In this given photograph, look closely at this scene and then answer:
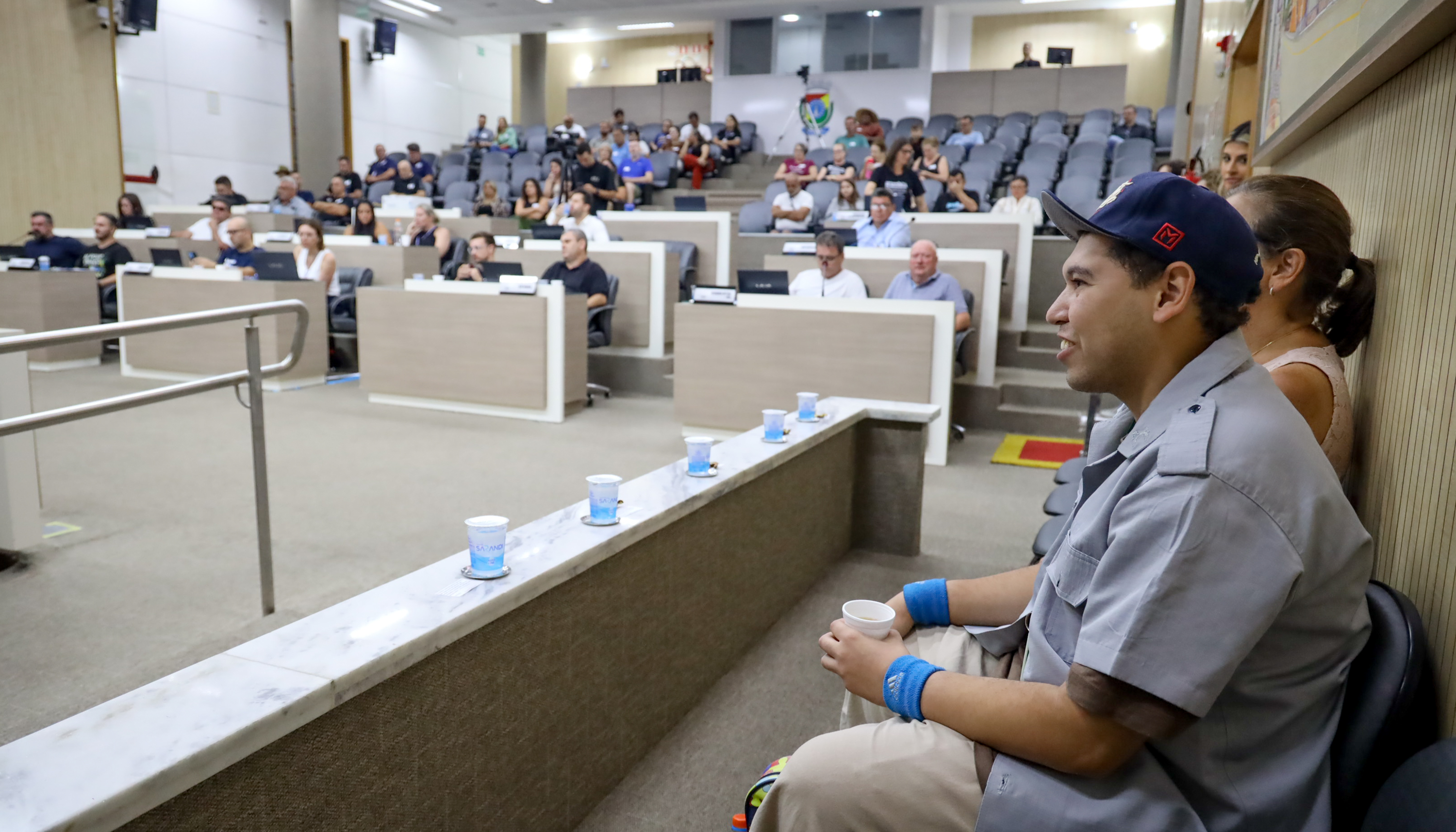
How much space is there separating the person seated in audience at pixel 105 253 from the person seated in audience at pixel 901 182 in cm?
633

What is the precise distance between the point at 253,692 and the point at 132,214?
34.4 feet

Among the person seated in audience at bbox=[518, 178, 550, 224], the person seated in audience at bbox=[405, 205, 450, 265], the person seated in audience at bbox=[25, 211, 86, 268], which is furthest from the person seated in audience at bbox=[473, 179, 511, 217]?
the person seated in audience at bbox=[25, 211, 86, 268]

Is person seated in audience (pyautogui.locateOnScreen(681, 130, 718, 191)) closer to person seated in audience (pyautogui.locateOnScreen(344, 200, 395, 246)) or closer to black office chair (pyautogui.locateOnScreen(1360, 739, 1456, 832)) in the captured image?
person seated in audience (pyautogui.locateOnScreen(344, 200, 395, 246))

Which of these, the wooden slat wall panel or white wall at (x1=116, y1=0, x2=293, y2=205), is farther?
white wall at (x1=116, y1=0, x2=293, y2=205)

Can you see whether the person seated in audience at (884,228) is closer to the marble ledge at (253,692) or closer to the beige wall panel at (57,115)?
the marble ledge at (253,692)

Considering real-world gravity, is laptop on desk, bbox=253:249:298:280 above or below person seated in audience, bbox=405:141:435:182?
below

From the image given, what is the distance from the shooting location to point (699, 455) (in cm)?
196

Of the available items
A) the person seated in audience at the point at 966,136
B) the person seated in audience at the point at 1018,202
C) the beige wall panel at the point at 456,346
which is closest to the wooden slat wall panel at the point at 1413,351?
the beige wall panel at the point at 456,346

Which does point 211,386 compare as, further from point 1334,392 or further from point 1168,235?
point 1334,392

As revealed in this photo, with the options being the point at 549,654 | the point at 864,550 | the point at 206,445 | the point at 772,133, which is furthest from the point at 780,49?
the point at 549,654

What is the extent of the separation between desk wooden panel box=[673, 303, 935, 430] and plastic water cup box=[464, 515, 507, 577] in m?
3.24

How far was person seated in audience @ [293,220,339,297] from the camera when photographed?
664cm

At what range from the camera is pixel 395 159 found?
12445 millimetres

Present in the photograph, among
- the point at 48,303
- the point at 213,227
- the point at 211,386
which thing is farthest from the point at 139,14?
the point at 211,386
